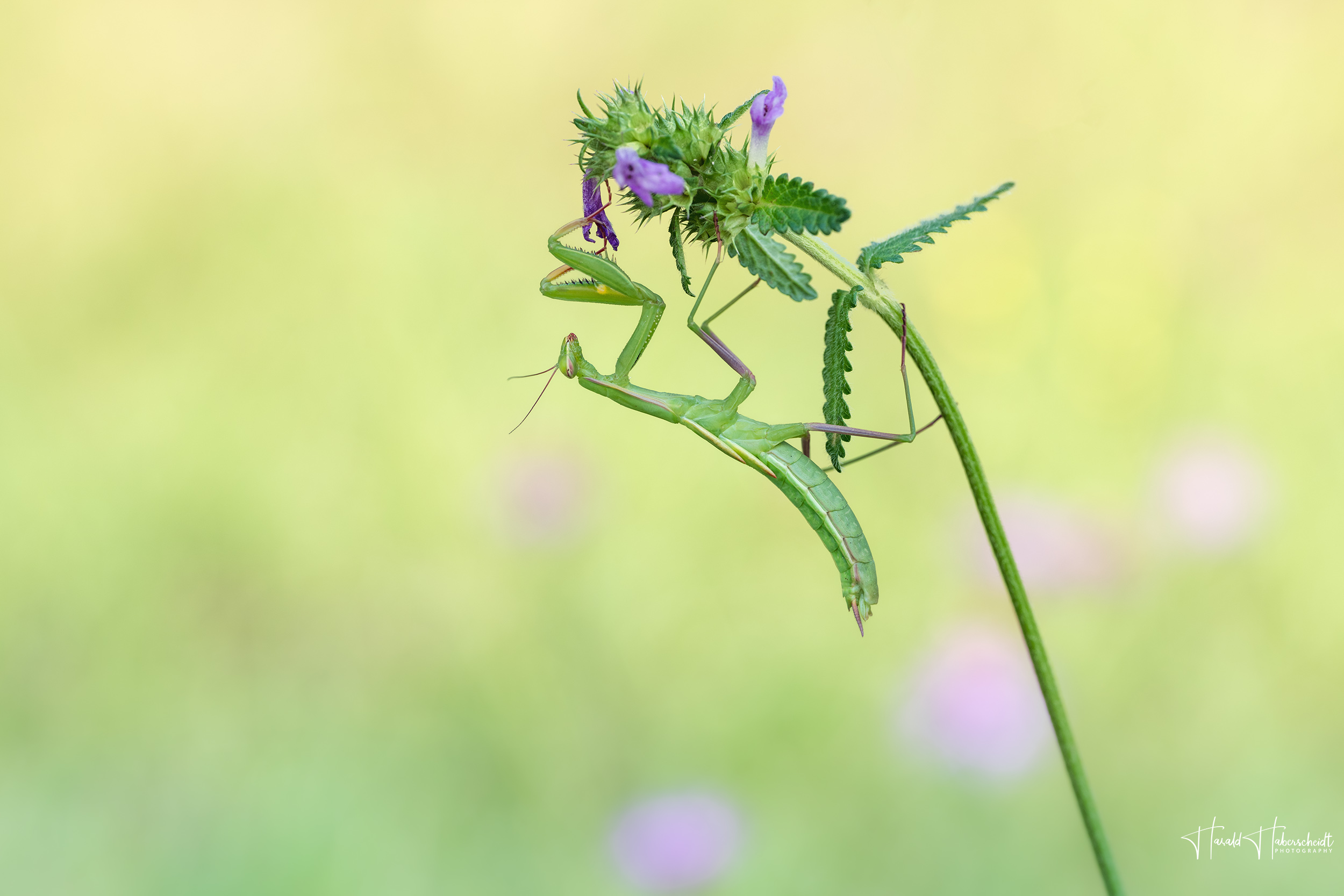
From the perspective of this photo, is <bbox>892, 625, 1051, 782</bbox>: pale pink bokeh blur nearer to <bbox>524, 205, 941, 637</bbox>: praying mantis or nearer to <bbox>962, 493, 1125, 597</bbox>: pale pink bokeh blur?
<bbox>962, 493, 1125, 597</bbox>: pale pink bokeh blur

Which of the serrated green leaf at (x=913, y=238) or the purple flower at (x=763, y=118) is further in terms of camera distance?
the purple flower at (x=763, y=118)

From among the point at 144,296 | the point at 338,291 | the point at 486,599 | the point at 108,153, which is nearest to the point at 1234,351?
the point at 486,599

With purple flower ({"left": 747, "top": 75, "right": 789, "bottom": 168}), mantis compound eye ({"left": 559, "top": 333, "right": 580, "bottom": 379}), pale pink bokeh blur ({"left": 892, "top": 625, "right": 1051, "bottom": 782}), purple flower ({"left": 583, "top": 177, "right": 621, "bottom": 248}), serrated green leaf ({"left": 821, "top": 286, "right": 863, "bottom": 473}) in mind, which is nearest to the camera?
→ serrated green leaf ({"left": 821, "top": 286, "right": 863, "bottom": 473})

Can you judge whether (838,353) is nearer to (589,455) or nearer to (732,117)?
(732,117)

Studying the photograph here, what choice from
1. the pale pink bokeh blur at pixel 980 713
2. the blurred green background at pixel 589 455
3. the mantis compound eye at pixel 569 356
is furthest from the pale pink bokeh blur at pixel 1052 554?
the mantis compound eye at pixel 569 356

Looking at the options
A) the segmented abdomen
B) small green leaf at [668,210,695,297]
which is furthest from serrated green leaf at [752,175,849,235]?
the segmented abdomen

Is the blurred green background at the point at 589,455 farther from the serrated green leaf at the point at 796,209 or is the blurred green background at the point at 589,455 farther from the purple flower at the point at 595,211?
the serrated green leaf at the point at 796,209
